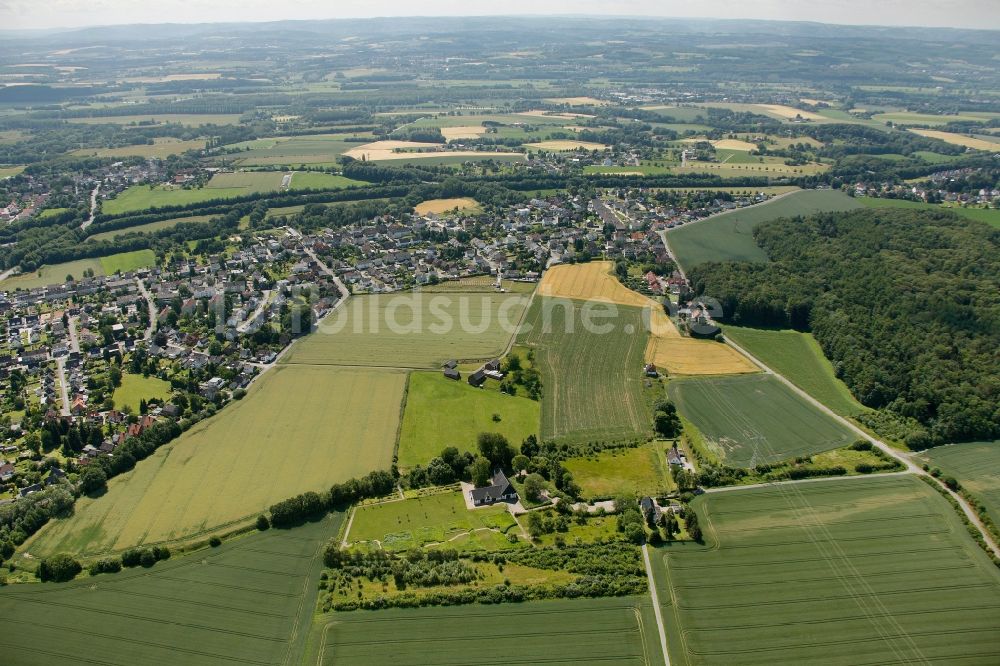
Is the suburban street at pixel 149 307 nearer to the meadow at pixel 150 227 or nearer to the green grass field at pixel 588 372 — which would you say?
the meadow at pixel 150 227

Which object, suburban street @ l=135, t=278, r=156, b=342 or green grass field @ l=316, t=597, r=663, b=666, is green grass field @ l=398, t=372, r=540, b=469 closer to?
green grass field @ l=316, t=597, r=663, b=666

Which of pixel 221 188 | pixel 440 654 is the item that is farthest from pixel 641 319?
pixel 221 188

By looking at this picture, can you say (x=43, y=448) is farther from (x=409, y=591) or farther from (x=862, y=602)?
(x=862, y=602)

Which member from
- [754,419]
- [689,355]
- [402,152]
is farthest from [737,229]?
[402,152]

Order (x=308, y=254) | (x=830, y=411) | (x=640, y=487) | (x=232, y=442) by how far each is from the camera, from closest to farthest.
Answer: (x=640, y=487)
(x=232, y=442)
(x=830, y=411)
(x=308, y=254)

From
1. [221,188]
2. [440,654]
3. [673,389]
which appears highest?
[221,188]

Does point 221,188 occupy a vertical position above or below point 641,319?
above
